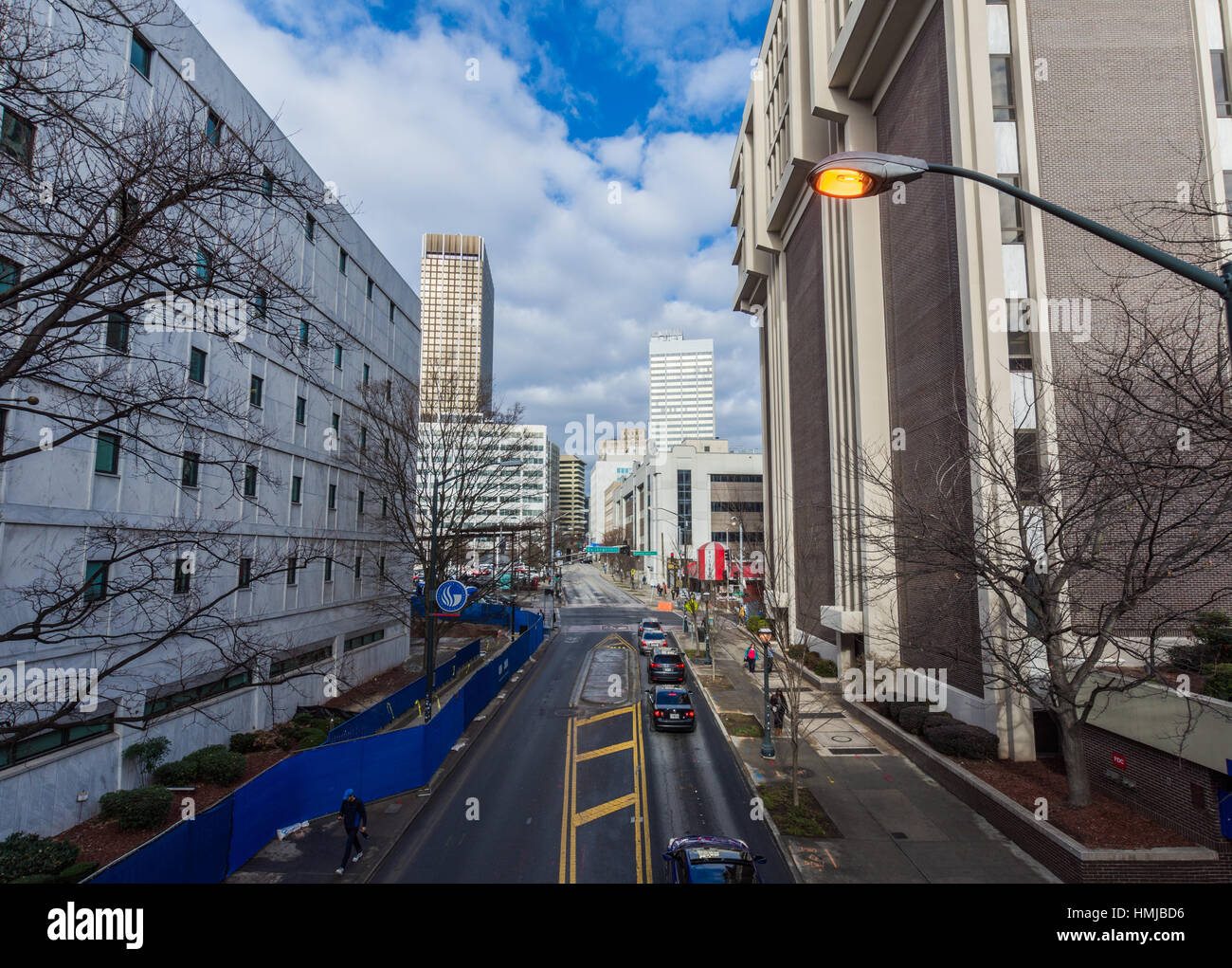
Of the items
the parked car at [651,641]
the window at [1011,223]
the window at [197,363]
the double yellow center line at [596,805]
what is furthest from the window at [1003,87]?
the parked car at [651,641]

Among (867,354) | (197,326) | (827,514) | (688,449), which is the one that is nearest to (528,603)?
(688,449)

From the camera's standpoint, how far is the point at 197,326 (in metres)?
7.22

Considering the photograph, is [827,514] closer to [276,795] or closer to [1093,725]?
[1093,725]

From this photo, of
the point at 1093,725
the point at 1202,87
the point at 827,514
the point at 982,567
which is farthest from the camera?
the point at 827,514

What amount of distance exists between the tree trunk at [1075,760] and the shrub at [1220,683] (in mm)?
2052

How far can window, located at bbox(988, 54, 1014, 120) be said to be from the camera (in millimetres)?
18922

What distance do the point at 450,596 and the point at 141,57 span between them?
14071 mm

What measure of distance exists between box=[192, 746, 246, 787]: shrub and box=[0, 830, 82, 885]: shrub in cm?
430

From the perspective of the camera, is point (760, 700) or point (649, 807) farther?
point (760, 700)

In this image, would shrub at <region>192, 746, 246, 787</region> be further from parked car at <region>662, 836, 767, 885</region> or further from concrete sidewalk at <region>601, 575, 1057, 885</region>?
concrete sidewalk at <region>601, 575, 1057, 885</region>

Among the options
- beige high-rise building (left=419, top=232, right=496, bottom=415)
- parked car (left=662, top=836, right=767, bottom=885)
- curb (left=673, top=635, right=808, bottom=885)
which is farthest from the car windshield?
beige high-rise building (left=419, top=232, right=496, bottom=415)

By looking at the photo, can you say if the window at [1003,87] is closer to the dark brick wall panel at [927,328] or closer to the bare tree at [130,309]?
the dark brick wall panel at [927,328]
